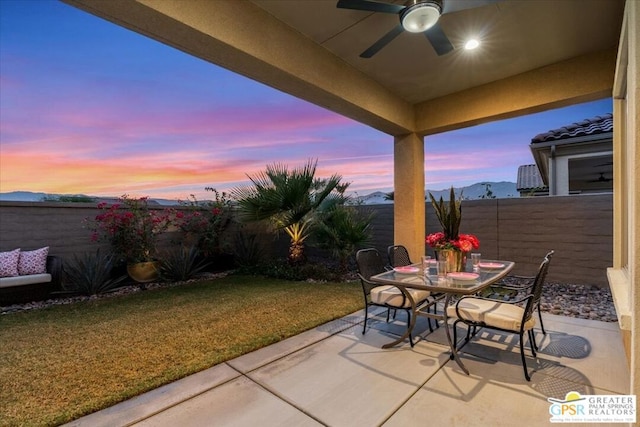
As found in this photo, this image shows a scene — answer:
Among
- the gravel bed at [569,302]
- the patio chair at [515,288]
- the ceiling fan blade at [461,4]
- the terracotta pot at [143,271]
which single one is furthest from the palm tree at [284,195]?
the ceiling fan blade at [461,4]

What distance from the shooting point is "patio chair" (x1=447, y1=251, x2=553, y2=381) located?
2.24 m

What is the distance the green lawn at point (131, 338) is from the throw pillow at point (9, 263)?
0.91 metres

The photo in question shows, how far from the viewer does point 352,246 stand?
5.98m

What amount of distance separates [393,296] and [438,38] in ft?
7.99

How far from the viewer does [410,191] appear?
5008 millimetres

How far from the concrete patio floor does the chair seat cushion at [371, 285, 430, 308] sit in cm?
39

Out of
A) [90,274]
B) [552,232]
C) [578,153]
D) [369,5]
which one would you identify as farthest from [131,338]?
[578,153]

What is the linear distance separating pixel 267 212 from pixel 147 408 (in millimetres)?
3958

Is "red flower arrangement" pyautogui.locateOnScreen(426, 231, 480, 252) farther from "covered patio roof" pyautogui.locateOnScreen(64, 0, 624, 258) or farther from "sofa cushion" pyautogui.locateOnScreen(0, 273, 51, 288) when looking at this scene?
"sofa cushion" pyautogui.locateOnScreen(0, 273, 51, 288)

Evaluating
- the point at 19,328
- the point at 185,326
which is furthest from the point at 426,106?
the point at 19,328

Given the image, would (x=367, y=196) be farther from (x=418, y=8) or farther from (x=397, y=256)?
(x=418, y=8)

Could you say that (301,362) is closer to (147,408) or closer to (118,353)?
(147,408)

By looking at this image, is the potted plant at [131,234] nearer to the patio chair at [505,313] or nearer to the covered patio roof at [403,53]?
the covered patio roof at [403,53]

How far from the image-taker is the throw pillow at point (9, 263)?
437 cm
